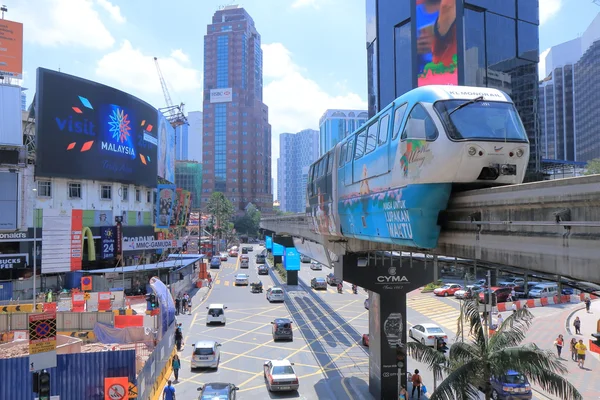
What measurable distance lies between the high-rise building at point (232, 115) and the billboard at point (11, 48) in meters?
99.3

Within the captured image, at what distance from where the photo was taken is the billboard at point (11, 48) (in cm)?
4210

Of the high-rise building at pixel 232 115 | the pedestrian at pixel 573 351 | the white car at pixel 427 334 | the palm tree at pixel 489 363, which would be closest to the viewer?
the palm tree at pixel 489 363

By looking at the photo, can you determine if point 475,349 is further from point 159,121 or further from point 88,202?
point 159,121

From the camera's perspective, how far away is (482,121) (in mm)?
8719

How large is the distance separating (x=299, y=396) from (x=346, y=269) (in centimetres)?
535

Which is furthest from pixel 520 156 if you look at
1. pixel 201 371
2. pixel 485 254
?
pixel 201 371

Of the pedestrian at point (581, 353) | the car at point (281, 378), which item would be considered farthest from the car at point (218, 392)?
the pedestrian at point (581, 353)

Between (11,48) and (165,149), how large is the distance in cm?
2364

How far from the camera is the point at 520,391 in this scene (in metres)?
17.8

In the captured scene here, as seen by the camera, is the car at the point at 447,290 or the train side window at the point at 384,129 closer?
the train side window at the point at 384,129

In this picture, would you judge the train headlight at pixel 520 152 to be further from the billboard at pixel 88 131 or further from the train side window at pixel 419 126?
the billboard at pixel 88 131

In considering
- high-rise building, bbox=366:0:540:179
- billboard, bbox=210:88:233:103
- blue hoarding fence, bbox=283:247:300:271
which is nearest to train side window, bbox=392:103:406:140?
blue hoarding fence, bbox=283:247:300:271

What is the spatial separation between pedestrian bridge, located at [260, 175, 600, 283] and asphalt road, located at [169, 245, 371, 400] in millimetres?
12269

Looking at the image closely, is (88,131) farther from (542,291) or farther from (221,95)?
(221,95)
